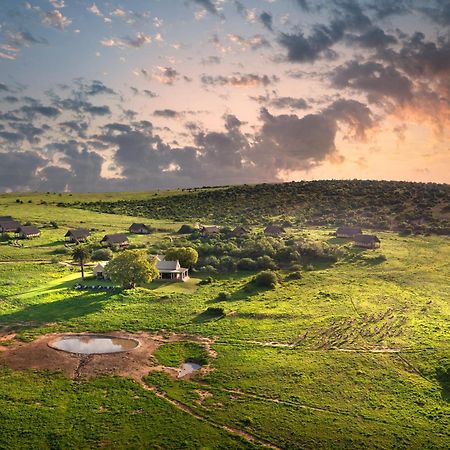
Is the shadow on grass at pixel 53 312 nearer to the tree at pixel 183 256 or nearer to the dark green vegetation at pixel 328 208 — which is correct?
the tree at pixel 183 256

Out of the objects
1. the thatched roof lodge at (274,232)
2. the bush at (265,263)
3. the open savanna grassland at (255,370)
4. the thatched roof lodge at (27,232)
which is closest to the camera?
the open savanna grassland at (255,370)

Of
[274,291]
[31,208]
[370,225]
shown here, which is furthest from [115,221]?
[274,291]

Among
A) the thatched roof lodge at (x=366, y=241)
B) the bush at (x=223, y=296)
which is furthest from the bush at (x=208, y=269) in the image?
the thatched roof lodge at (x=366, y=241)

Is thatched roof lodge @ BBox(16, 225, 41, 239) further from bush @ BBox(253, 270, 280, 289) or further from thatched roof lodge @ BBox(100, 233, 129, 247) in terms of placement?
bush @ BBox(253, 270, 280, 289)

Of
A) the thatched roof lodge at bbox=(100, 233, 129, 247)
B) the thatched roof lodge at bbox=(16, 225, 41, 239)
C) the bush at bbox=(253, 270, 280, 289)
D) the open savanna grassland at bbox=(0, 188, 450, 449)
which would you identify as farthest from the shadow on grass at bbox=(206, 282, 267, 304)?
the thatched roof lodge at bbox=(16, 225, 41, 239)

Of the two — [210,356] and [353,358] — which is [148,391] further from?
[353,358]

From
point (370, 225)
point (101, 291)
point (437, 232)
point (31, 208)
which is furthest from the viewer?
point (31, 208)
